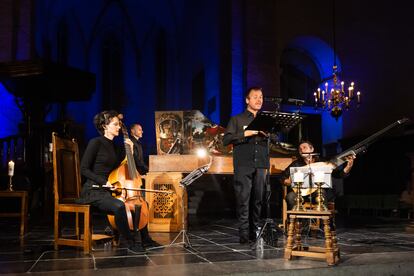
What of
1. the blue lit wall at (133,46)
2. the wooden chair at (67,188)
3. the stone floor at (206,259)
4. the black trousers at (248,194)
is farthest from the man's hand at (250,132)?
the blue lit wall at (133,46)

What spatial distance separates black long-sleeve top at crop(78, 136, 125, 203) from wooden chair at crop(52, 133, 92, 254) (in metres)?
0.16

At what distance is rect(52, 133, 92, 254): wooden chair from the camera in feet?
15.3

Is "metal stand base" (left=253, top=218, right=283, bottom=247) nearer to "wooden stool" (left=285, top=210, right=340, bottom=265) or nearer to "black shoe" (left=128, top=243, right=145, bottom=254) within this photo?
"wooden stool" (left=285, top=210, right=340, bottom=265)

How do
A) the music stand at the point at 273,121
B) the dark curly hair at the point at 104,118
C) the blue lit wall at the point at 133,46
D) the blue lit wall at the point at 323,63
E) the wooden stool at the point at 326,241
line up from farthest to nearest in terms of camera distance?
the blue lit wall at the point at 133,46
the blue lit wall at the point at 323,63
the dark curly hair at the point at 104,118
the music stand at the point at 273,121
the wooden stool at the point at 326,241

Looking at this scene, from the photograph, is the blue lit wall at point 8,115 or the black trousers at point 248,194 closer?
the black trousers at point 248,194

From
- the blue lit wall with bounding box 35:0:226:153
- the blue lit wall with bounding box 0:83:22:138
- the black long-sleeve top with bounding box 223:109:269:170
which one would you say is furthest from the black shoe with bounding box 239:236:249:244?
the blue lit wall with bounding box 35:0:226:153

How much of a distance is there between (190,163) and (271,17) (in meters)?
7.50

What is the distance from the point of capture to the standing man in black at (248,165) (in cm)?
511

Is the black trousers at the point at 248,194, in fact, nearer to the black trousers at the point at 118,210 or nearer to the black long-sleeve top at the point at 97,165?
the black trousers at the point at 118,210

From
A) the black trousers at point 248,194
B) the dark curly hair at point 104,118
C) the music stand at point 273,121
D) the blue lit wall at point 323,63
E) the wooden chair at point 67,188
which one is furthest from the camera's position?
the blue lit wall at point 323,63

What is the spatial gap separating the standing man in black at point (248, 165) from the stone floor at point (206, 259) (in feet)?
1.24

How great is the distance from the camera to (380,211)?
461 inches

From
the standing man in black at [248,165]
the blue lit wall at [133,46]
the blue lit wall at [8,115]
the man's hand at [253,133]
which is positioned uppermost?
the blue lit wall at [133,46]

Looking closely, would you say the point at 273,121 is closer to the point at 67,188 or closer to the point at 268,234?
the point at 268,234
